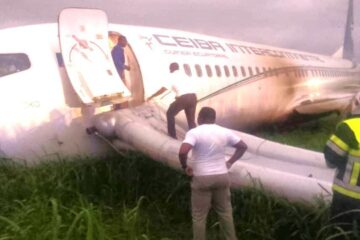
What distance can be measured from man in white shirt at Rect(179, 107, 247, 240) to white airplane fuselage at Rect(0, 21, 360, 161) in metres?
2.81

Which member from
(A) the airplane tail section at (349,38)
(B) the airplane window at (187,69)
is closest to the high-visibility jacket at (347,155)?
(B) the airplane window at (187,69)

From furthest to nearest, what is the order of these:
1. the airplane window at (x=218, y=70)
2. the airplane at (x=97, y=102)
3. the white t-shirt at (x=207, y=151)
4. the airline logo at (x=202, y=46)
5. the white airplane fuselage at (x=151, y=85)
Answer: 1. the airplane window at (x=218, y=70)
2. the airline logo at (x=202, y=46)
3. the white airplane fuselage at (x=151, y=85)
4. the airplane at (x=97, y=102)
5. the white t-shirt at (x=207, y=151)

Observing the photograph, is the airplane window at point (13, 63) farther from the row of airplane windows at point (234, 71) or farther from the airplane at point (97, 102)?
the row of airplane windows at point (234, 71)

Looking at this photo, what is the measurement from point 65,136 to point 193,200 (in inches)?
118

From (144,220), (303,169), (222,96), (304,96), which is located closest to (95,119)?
(144,220)

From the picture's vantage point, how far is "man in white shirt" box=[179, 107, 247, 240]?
5.44m

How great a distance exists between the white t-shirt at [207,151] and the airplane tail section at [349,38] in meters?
29.5

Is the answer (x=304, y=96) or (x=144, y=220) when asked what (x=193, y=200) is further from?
(x=304, y=96)

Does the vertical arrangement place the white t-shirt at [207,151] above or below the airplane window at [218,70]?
below

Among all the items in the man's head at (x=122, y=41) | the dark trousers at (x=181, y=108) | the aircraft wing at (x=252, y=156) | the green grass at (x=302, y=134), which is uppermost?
the man's head at (x=122, y=41)

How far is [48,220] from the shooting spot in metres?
5.59

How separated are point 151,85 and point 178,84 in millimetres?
636

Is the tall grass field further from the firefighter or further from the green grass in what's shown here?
the green grass

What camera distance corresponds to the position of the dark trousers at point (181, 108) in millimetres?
8281
